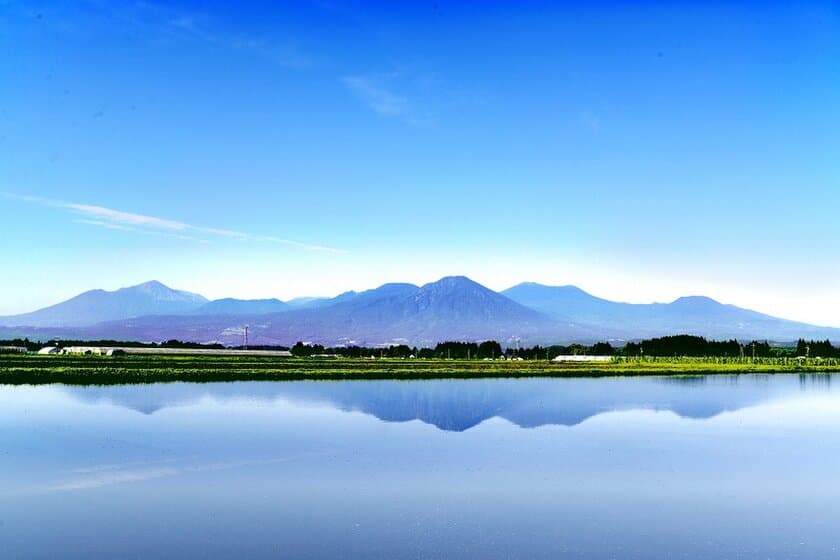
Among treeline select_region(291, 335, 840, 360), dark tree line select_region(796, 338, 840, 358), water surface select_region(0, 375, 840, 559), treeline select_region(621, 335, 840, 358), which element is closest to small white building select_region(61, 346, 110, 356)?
treeline select_region(291, 335, 840, 360)

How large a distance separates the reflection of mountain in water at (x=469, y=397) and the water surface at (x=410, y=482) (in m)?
0.48

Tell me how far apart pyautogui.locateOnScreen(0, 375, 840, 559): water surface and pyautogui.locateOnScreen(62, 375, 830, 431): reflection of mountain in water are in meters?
0.48

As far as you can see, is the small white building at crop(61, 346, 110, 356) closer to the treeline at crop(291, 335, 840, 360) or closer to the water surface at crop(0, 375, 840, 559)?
the treeline at crop(291, 335, 840, 360)

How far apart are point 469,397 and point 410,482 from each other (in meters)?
25.0

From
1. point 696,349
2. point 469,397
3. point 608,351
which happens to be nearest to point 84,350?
point 608,351

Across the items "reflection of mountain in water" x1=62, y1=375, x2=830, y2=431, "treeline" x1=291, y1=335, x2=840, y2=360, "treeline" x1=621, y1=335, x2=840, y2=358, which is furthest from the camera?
"treeline" x1=621, y1=335, x2=840, y2=358

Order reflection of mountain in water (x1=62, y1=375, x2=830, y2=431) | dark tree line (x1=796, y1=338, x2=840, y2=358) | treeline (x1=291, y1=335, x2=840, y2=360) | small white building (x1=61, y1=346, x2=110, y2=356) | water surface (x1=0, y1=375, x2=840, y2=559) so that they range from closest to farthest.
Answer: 1. water surface (x1=0, y1=375, x2=840, y2=559)
2. reflection of mountain in water (x1=62, y1=375, x2=830, y2=431)
3. small white building (x1=61, y1=346, x2=110, y2=356)
4. treeline (x1=291, y1=335, x2=840, y2=360)
5. dark tree line (x1=796, y1=338, x2=840, y2=358)

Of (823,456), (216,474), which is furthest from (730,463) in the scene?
(216,474)

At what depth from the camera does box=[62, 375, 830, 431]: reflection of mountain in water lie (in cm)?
3325

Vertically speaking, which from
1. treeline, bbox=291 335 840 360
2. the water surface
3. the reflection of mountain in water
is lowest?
the water surface

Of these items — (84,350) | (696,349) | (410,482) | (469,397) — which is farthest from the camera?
(696,349)

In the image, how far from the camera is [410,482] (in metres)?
17.6

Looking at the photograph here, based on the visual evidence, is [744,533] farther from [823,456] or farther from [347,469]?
[823,456]

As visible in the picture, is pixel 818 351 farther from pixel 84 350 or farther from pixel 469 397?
pixel 84 350
